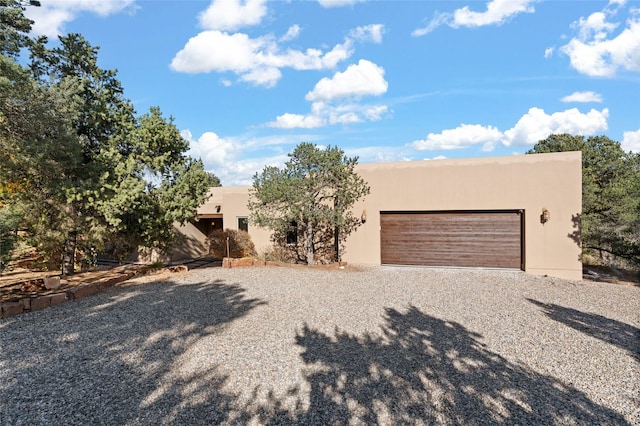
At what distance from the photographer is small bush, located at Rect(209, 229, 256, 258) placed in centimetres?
1337

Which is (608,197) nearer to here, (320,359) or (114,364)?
(320,359)

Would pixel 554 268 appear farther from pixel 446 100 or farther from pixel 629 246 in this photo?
pixel 446 100

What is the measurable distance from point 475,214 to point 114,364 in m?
11.0

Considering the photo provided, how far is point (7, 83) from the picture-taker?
229 inches

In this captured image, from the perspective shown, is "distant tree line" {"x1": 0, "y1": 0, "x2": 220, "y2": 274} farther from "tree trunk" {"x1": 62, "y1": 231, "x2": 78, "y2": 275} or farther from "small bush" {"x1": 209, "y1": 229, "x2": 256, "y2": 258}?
"small bush" {"x1": 209, "y1": 229, "x2": 256, "y2": 258}

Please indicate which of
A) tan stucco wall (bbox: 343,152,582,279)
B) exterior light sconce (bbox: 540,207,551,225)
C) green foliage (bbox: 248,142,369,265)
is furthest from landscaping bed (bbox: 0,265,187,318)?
exterior light sconce (bbox: 540,207,551,225)

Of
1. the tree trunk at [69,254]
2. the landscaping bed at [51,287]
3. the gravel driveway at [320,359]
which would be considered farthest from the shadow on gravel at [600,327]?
the tree trunk at [69,254]

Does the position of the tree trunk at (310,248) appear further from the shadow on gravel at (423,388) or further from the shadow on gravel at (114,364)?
the shadow on gravel at (423,388)

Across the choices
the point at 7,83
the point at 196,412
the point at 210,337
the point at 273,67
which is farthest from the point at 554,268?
the point at 273,67

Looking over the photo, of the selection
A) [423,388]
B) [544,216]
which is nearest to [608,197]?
[544,216]

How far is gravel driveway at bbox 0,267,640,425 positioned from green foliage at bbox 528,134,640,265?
6.54 meters

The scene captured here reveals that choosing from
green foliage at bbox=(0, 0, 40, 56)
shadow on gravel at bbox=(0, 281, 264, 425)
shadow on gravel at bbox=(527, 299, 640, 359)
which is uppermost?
green foliage at bbox=(0, 0, 40, 56)

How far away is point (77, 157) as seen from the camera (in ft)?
24.7

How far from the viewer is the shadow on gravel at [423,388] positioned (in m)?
3.14
